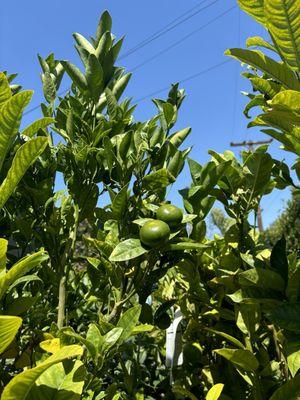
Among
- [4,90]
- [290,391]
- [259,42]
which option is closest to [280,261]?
[290,391]

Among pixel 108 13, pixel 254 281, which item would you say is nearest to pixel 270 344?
pixel 254 281

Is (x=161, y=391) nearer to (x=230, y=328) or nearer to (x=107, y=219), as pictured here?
(x=230, y=328)

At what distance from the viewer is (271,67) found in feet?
3.59

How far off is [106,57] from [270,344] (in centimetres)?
124

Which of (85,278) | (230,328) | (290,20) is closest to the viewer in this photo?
(290,20)

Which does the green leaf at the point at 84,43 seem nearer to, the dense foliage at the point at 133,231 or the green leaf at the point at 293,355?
the dense foliage at the point at 133,231

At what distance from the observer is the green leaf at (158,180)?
4.17ft

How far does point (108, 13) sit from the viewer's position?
150 centimetres

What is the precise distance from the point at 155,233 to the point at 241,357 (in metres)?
0.46

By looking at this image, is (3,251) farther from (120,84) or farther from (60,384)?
(120,84)

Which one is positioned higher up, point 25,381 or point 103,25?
point 103,25

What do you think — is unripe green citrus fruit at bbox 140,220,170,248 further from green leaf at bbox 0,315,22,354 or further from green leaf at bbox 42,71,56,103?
green leaf at bbox 42,71,56,103

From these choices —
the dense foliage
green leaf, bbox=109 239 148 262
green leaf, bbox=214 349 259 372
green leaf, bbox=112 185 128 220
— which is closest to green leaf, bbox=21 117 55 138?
the dense foliage

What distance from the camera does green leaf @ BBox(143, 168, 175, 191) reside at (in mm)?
1270
